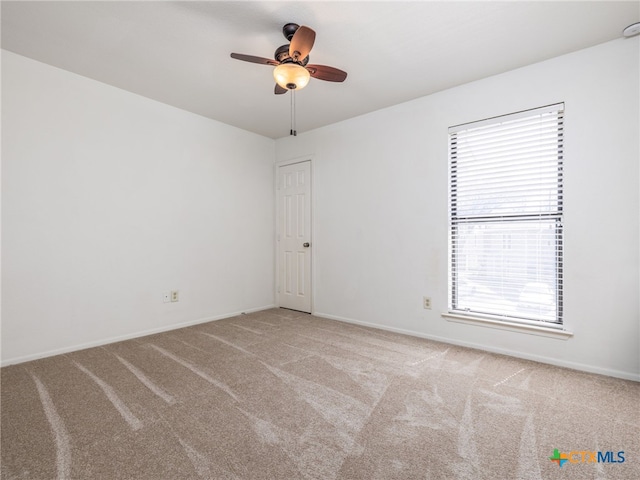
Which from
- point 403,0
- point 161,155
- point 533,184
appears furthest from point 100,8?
point 533,184

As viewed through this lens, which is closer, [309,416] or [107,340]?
[309,416]

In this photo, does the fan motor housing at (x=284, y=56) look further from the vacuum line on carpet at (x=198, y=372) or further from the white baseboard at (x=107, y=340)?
the white baseboard at (x=107, y=340)

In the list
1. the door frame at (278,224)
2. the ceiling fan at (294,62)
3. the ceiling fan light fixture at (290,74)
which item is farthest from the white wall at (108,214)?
the ceiling fan light fixture at (290,74)

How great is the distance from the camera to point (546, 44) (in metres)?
2.43

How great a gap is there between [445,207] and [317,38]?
194 cm

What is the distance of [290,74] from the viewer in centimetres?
217

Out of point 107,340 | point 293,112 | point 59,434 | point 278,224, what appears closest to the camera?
point 59,434

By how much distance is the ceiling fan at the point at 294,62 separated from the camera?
2.03 meters

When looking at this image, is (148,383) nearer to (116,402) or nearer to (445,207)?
(116,402)

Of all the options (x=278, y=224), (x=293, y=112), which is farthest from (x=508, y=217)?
(x=278, y=224)

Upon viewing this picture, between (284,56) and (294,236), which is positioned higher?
(284,56)

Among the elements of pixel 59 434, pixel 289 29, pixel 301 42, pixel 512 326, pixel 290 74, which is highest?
pixel 289 29

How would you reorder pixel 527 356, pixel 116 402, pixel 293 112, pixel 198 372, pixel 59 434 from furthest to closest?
pixel 293 112, pixel 527 356, pixel 198 372, pixel 116 402, pixel 59 434

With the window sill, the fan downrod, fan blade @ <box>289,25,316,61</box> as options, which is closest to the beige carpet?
the window sill
